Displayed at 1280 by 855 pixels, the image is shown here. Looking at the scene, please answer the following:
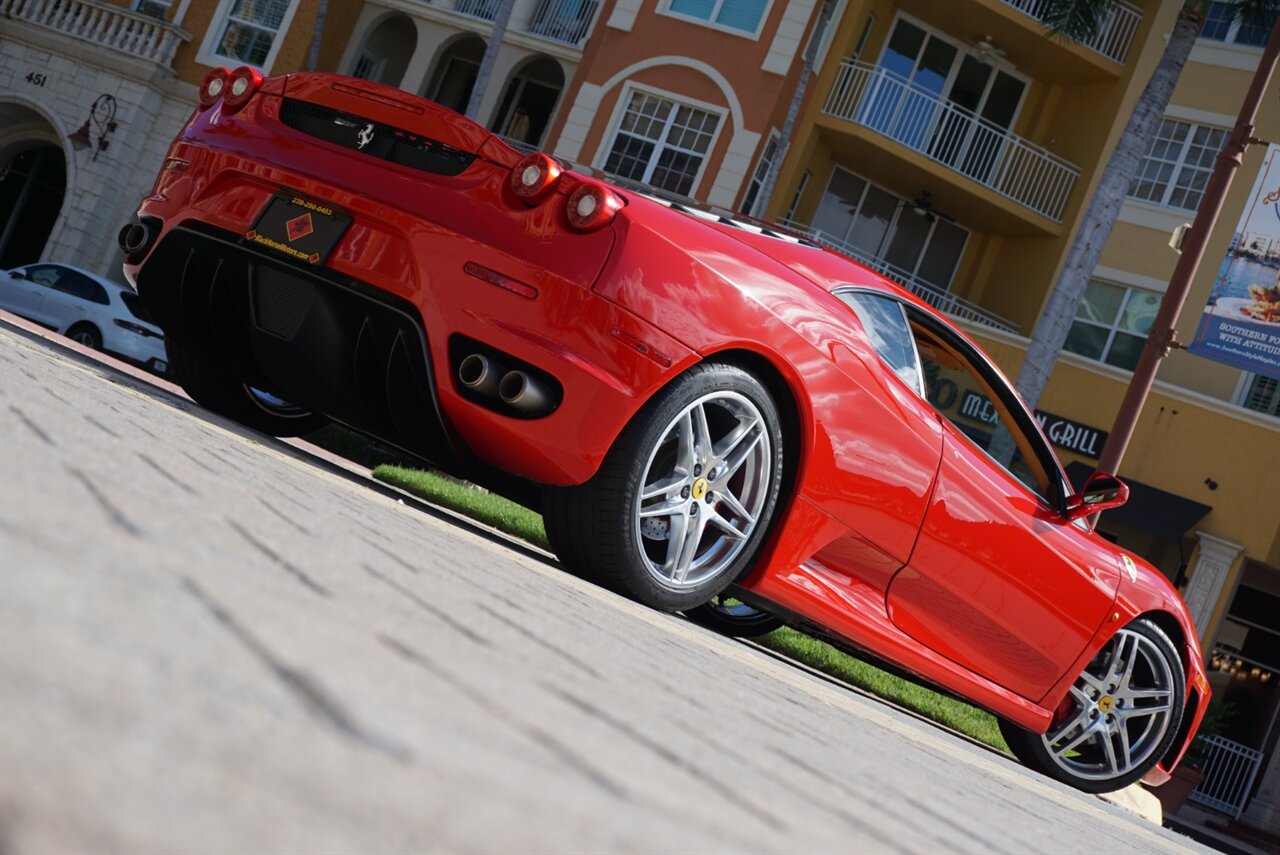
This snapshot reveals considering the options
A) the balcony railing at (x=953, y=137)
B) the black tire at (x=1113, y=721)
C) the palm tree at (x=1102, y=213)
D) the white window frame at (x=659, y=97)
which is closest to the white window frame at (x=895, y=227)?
the balcony railing at (x=953, y=137)

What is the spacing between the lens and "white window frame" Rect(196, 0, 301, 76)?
27.4m

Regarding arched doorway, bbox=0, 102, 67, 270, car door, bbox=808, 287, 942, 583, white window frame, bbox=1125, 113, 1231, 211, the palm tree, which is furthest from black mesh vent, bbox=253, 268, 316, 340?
arched doorway, bbox=0, 102, 67, 270

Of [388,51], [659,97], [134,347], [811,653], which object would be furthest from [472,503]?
[388,51]

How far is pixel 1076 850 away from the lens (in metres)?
2.30

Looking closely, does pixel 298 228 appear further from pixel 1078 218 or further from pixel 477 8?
pixel 477 8

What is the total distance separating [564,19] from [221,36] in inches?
279

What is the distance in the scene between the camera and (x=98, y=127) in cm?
2706

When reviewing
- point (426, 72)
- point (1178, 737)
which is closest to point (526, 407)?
point (1178, 737)

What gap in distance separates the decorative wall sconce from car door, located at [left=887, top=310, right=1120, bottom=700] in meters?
25.1

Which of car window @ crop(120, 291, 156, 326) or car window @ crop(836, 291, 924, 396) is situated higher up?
car window @ crop(836, 291, 924, 396)

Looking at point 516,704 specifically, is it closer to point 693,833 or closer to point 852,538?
point 693,833

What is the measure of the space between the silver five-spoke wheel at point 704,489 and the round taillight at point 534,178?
738mm

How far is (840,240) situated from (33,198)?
1846 centimetres

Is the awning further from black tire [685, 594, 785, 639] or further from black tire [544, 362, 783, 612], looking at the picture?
black tire [544, 362, 783, 612]
